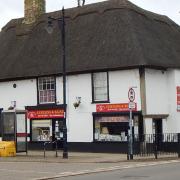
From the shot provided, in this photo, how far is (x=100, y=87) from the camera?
3491 centimetres

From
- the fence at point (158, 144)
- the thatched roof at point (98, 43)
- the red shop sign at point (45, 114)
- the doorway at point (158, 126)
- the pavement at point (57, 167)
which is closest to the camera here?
the pavement at point (57, 167)

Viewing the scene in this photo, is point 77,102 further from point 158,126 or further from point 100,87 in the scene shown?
point 158,126

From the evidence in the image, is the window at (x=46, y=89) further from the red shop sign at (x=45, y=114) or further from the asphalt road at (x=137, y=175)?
the asphalt road at (x=137, y=175)

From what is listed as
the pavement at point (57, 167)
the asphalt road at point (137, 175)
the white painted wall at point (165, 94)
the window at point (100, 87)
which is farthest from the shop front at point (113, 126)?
the asphalt road at point (137, 175)

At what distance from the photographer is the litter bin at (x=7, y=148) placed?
101 feet

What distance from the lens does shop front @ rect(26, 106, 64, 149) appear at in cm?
3659

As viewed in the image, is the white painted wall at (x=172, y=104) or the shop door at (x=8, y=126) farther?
the white painted wall at (x=172, y=104)

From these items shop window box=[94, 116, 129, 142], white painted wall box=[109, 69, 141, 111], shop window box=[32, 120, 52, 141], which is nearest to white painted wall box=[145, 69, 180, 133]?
white painted wall box=[109, 69, 141, 111]

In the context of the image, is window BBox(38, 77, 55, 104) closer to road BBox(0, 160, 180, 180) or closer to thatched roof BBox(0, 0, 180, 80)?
thatched roof BBox(0, 0, 180, 80)

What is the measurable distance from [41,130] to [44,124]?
503mm

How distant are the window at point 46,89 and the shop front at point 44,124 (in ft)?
1.93

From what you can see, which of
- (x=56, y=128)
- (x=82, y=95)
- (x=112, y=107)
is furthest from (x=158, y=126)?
(x=56, y=128)

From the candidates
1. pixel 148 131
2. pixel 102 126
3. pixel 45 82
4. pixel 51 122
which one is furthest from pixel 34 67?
pixel 148 131

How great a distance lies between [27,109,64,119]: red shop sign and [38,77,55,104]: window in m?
0.71
